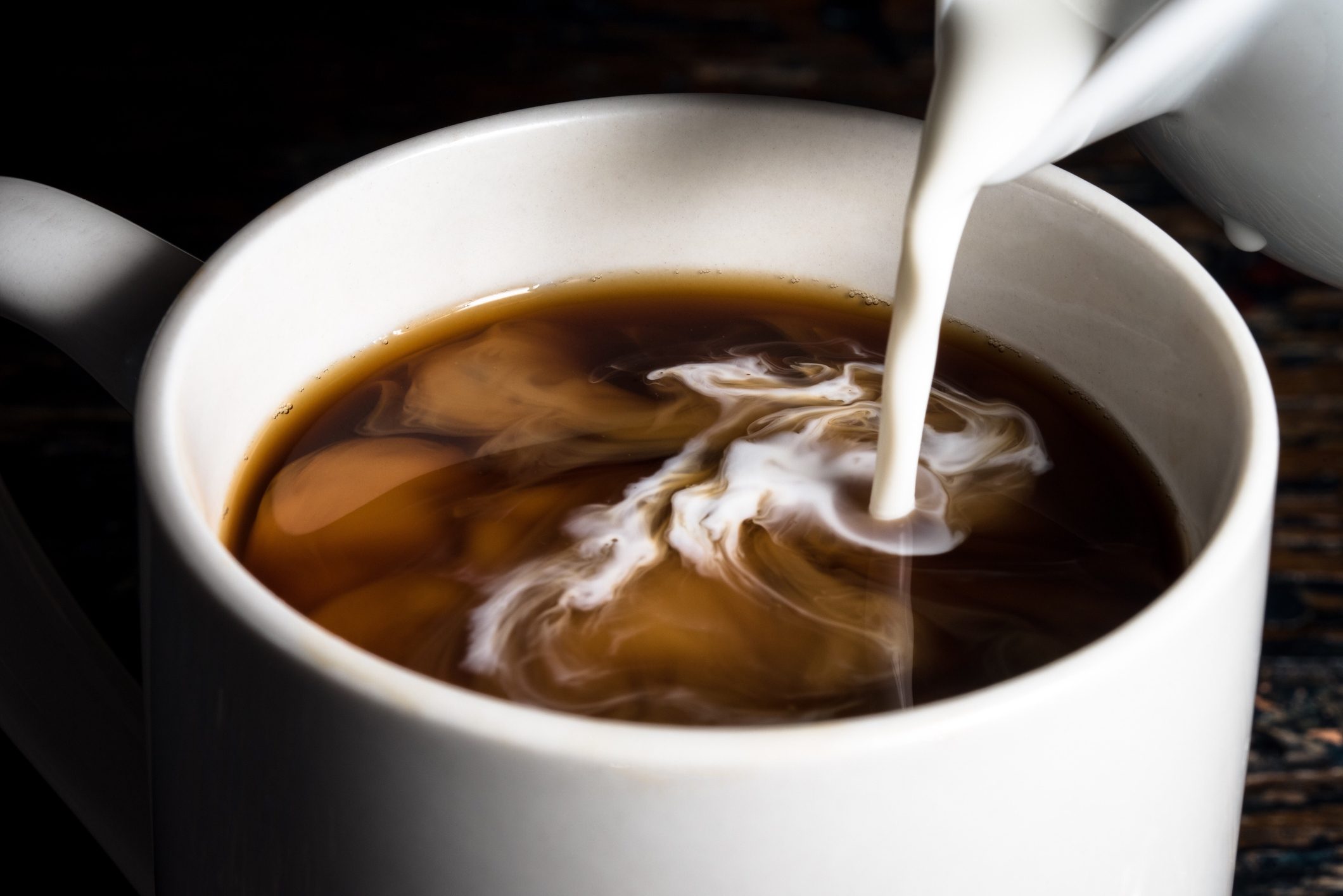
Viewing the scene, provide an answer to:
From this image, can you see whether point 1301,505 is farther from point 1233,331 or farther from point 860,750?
point 860,750

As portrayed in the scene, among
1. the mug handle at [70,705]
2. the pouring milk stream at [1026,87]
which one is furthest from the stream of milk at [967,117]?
the mug handle at [70,705]

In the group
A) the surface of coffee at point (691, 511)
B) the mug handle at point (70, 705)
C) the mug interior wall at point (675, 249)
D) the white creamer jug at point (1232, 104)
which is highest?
the white creamer jug at point (1232, 104)

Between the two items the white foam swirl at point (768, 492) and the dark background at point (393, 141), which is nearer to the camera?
the white foam swirl at point (768, 492)

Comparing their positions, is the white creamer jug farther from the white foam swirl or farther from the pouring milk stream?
the white foam swirl

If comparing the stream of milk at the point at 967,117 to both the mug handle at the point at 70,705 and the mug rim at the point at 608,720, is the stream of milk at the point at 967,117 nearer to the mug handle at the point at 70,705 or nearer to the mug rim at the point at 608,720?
the mug rim at the point at 608,720

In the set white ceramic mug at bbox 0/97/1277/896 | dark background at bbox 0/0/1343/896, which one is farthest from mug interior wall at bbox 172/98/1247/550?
dark background at bbox 0/0/1343/896

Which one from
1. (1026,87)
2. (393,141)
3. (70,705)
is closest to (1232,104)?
(1026,87)
